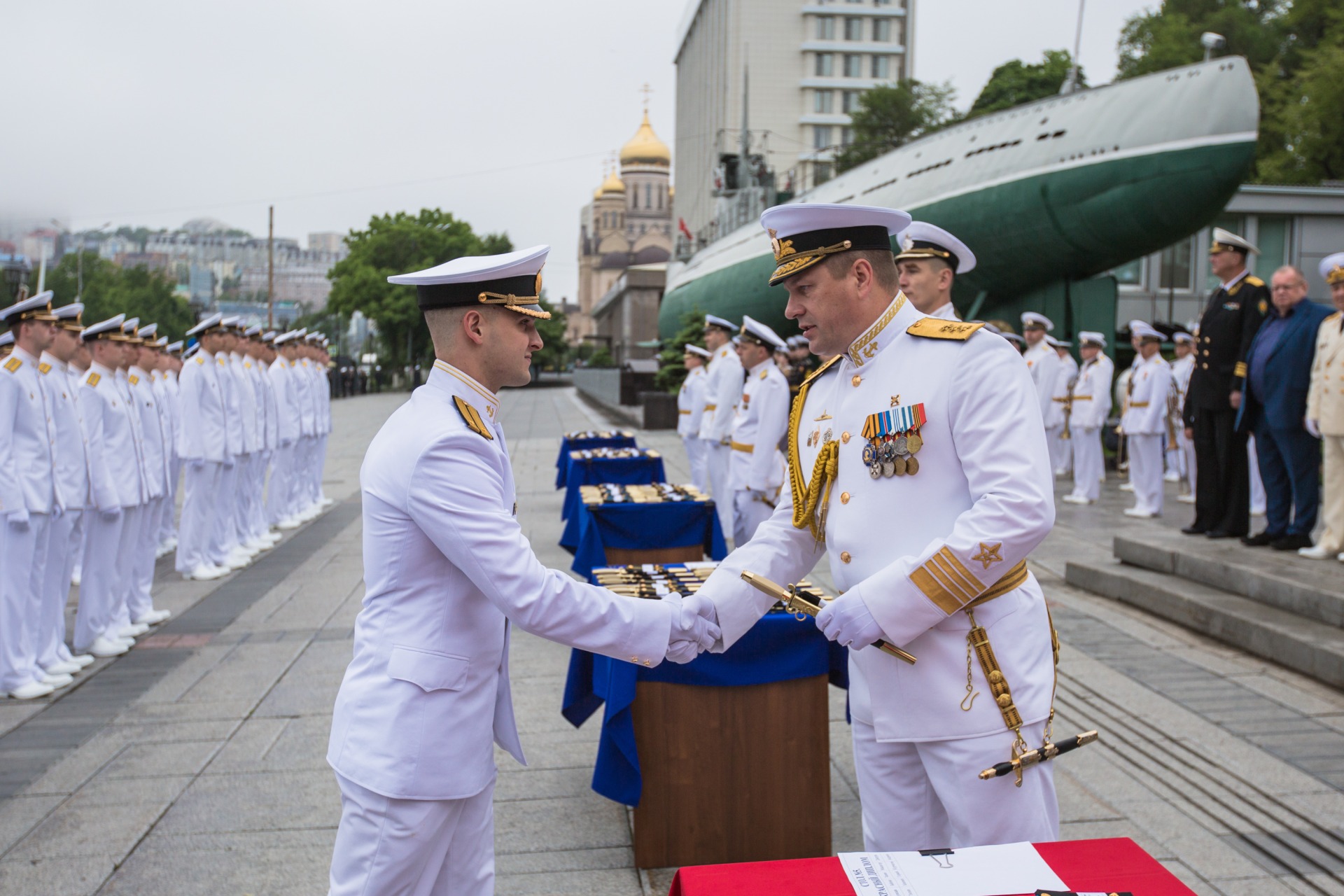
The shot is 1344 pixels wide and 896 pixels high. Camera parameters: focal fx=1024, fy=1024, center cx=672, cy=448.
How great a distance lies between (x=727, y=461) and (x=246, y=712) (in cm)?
697

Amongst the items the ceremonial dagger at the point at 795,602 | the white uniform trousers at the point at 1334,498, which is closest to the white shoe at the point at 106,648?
the ceremonial dagger at the point at 795,602

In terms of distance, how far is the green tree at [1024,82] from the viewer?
155ft

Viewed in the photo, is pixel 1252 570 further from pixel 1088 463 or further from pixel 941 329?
pixel 1088 463

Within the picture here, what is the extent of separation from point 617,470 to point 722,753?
637 centimetres

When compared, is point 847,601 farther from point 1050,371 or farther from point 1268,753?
point 1050,371

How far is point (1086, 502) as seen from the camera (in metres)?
13.5

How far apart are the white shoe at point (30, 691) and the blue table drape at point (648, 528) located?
10.7ft

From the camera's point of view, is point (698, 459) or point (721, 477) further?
point (698, 459)

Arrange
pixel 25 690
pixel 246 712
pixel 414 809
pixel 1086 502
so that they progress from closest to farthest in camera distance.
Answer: pixel 414 809
pixel 246 712
pixel 25 690
pixel 1086 502

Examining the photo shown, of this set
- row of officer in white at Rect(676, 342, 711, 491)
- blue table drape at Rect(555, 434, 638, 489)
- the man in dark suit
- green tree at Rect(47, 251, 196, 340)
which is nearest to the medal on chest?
the man in dark suit

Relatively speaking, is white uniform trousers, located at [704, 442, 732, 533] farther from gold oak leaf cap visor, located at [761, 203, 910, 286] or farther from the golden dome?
the golden dome

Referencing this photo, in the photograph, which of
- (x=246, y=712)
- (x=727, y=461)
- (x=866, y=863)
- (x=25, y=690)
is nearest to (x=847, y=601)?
(x=866, y=863)

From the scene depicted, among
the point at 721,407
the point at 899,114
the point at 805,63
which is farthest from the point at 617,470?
the point at 805,63

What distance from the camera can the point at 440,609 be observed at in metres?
2.30
